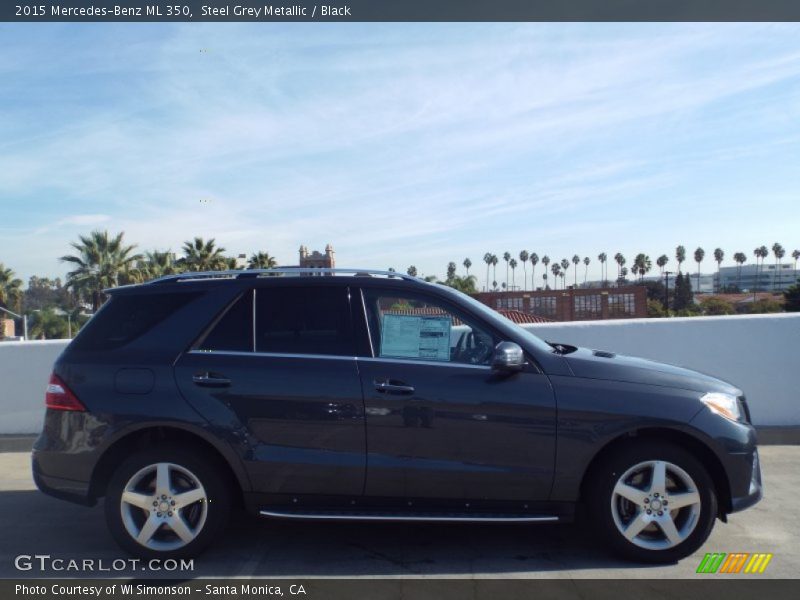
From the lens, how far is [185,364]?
15.2ft

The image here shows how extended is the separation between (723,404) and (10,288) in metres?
57.9

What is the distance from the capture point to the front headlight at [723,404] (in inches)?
181

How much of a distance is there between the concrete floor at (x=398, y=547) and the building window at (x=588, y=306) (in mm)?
14351

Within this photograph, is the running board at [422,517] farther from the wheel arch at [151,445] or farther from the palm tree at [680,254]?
the palm tree at [680,254]

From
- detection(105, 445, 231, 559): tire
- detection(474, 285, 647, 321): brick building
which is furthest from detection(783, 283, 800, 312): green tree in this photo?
detection(105, 445, 231, 559): tire

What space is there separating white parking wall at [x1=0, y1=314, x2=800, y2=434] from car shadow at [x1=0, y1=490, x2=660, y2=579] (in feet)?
10.3

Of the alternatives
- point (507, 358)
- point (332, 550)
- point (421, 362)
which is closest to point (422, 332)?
point (421, 362)

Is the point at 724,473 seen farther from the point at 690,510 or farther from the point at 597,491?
the point at 597,491

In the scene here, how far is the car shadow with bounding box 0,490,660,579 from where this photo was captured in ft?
14.9

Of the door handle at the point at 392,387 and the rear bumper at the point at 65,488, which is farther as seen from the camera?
the rear bumper at the point at 65,488

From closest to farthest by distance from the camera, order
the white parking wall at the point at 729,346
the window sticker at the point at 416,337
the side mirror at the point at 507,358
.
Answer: the side mirror at the point at 507,358 < the window sticker at the point at 416,337 < the white parking wall at the point at 729,346

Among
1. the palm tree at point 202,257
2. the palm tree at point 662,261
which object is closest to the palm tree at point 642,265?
the palm tree at point 662,261

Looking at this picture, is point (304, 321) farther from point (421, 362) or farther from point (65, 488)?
point (65, 488)

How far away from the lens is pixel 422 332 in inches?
188
